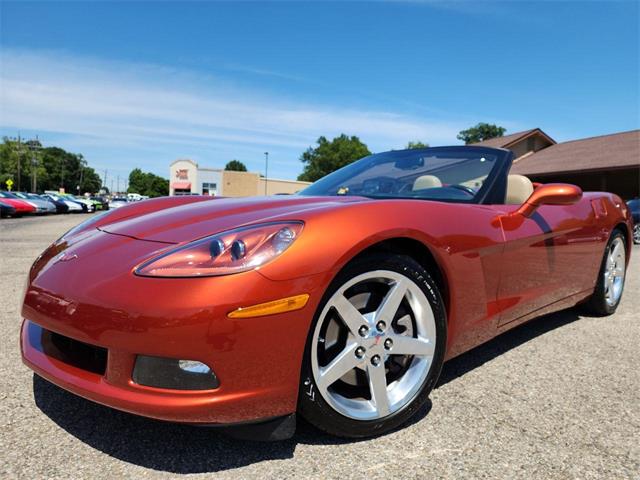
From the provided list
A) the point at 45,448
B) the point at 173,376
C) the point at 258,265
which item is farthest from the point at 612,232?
the point at 45,448

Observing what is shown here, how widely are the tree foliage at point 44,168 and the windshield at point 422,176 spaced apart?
78627 millimetres

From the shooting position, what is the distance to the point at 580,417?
206 centimetres

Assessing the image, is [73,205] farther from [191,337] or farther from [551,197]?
[191,337]

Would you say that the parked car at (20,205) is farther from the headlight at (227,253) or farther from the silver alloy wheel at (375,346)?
the silver alloy wheel at (375,346)

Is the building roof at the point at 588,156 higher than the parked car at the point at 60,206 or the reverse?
higher

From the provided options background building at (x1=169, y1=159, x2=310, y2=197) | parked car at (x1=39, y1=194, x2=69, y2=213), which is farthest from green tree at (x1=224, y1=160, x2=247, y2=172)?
parked car at (x1=39, y1=194, x2=69, y2=213)

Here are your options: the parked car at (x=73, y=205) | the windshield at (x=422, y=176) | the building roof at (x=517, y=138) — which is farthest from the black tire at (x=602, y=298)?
the parked car at (x=73, y=205)

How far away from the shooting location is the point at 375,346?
1805mm

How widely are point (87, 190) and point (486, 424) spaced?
438 ft

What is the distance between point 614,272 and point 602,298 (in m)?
0.32

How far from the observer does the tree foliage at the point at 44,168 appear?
7788 cm

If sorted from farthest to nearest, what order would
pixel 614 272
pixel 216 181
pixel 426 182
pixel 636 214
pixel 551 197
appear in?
pixel 216 181 < pixel 636 214 < pixel 614 272 < pixel 426 182 < pixel 551 197

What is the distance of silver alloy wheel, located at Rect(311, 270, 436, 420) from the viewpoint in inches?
67.5

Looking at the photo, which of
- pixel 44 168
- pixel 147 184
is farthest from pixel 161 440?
pixel 147 184
